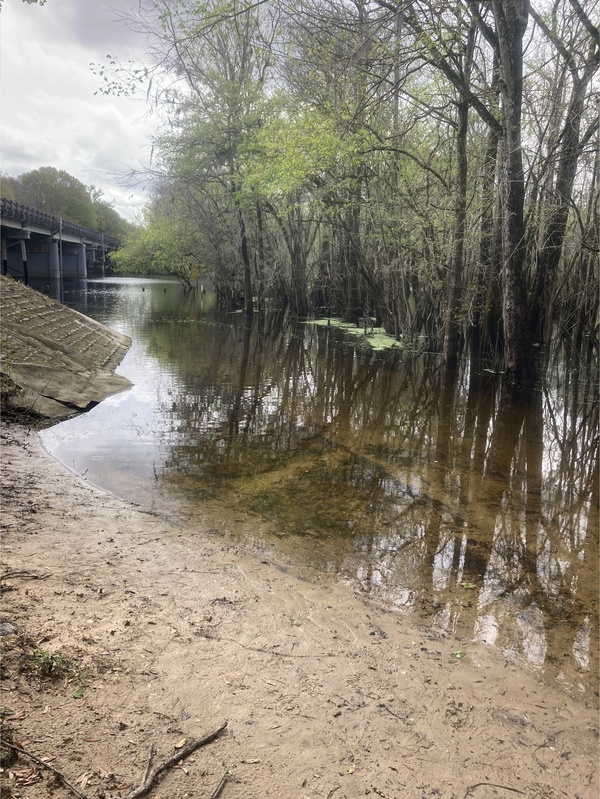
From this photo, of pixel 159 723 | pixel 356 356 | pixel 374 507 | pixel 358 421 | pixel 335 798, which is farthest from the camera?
pixel 356 356

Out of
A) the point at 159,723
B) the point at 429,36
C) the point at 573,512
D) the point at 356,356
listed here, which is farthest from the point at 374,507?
the point at 356,356

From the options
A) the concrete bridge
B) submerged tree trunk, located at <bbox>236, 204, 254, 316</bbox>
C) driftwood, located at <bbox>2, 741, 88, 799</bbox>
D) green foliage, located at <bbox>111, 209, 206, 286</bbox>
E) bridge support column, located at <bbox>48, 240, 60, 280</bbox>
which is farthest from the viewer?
bridge support column, located at <bbox>48, 240, 60, 280</bbox>

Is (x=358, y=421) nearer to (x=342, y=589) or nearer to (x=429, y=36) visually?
(x=342, y=589)

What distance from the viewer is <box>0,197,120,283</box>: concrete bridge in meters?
36.8

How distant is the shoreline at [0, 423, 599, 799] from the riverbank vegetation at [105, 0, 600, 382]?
19.2 ft

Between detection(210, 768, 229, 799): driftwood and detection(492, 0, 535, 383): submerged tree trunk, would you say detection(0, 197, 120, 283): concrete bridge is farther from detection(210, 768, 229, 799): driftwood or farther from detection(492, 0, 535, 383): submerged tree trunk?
detection(210, 768, 229, 799): driftwood

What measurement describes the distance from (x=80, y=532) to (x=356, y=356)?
11.2 m

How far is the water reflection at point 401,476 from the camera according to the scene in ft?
12.0

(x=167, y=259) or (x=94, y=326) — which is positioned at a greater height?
(x=167, y=259)

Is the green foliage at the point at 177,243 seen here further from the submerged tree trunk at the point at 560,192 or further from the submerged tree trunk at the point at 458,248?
the submerged tree trunk at the point at 560,192

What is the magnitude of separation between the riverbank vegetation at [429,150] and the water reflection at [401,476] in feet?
7.09

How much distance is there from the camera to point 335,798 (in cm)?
197

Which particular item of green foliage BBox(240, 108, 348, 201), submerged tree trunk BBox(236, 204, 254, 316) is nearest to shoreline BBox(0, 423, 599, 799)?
green foliage BBox(240, 108, 348, 201)

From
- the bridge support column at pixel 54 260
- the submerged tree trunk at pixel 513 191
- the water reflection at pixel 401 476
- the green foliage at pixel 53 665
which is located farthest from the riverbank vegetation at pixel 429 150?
the bridge support column at pixel 54 260
